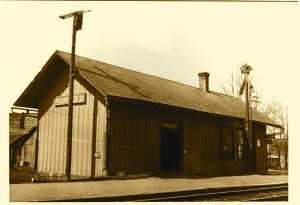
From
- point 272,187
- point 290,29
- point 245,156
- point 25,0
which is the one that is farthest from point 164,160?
point 25,0

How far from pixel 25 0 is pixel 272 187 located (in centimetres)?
955

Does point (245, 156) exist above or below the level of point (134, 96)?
below

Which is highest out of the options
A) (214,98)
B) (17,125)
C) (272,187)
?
(214,98)

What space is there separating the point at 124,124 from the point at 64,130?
2478mm

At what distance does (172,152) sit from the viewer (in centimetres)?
1526

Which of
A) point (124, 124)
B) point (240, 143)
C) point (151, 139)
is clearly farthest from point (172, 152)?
point (240, 143)

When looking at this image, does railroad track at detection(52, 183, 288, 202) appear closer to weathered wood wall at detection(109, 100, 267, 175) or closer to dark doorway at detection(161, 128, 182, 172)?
weathered wood wall at detection(109, 100, 267, 175)

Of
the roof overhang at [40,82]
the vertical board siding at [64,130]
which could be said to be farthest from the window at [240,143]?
the roof overhang at [40,82]

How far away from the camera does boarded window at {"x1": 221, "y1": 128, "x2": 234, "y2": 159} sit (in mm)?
17547

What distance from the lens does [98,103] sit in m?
12.9

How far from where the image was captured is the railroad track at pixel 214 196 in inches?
340

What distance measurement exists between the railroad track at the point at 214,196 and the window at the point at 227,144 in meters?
4.67

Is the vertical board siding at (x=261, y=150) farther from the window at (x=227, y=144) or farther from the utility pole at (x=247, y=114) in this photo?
the window at (x=227, y=144)

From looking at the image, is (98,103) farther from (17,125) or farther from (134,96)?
(17,125)
